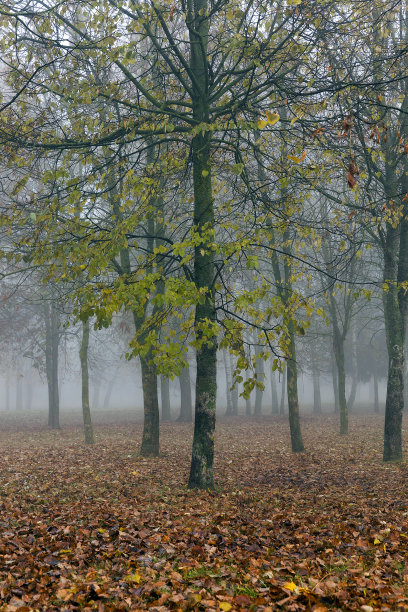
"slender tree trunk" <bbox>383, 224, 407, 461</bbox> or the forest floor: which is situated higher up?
"slender tree trunk" <bbox>383, 224, 407, 461</bbox>

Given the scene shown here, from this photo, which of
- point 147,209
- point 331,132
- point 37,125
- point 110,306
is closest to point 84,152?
point 37,125

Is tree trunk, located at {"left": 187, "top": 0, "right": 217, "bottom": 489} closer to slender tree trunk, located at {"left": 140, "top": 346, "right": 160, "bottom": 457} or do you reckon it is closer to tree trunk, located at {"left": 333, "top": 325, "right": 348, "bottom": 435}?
slender tree trunk, located at {"left": 140, "top": 346, "right": 160, "bottom": 457}

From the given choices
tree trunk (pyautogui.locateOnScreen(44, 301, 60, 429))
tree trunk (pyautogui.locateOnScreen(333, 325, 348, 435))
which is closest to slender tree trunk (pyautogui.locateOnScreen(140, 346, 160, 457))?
tree trunk (pyautogui.locateOnScreen(333, 325, 348, 435))

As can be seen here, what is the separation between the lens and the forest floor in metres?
3.98

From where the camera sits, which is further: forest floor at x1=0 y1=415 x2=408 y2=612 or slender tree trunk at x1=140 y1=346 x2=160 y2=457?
slender tree trunk at x1=140 y1=346 x2=160 y2=457

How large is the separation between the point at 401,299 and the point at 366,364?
25553mm

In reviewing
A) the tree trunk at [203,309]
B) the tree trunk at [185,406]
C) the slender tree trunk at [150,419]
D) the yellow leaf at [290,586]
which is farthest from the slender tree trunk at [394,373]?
the tree trunk at [185,406]

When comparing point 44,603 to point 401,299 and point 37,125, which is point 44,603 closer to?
point 37,125

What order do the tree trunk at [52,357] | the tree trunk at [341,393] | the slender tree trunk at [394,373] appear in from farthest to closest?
the tree trunk at [52,357] < the tree trunk at [341,393] < the slender tree trunk at [394,373]

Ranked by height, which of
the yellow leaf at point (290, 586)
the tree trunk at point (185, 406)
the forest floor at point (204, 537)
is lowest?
the tree trunk at point (185, 406)

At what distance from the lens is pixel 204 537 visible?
5613 millimetres

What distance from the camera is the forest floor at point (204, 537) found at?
3.98 meters

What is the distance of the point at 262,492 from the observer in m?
8.26

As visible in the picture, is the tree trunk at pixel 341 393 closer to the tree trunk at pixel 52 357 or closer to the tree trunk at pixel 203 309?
the tree trunk at pixel 203 309
